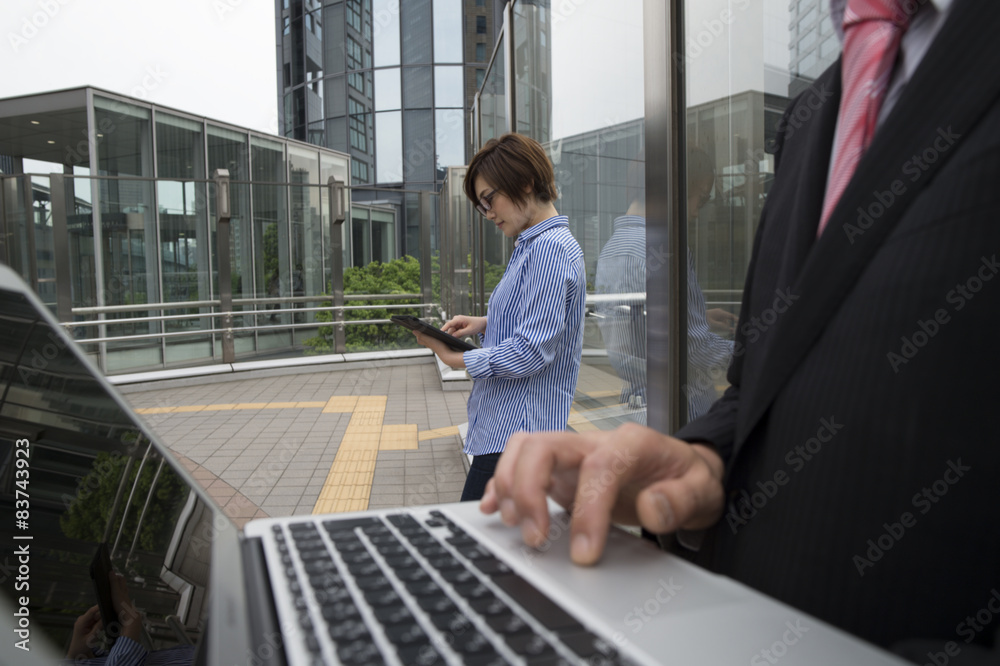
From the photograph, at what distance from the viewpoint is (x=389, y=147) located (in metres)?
19.8

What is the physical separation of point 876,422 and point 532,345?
60.0 inches

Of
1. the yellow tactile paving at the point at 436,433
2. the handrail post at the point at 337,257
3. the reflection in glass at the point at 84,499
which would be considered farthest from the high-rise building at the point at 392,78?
the reflection in glass at the point at 84,499

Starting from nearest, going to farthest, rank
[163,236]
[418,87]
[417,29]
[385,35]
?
[163,236]
[417,29]
[385,35]
[418,87]

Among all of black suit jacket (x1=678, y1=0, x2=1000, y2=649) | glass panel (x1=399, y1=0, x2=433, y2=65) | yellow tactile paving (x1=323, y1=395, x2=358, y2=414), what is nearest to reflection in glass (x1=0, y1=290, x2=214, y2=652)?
black suit jacket (x1=678, y1=0, x2=1000, y2=649)

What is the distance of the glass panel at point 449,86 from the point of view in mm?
19203

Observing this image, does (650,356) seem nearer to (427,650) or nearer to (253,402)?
(427,650)

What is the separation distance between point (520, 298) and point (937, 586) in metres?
1.71

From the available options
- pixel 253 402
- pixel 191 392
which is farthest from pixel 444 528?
pixel 191 392

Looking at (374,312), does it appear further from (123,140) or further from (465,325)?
(465,325)

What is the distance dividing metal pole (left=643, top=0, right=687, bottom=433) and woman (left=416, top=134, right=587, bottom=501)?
37 cm

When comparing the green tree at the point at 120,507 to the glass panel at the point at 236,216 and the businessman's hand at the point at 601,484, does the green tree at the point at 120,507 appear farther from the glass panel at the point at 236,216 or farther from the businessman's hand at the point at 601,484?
the glass panel at the point at 236,216

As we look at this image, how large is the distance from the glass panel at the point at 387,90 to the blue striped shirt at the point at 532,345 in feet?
60.9

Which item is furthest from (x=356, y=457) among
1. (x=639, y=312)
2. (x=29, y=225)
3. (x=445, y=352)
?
(x=29, y=225)

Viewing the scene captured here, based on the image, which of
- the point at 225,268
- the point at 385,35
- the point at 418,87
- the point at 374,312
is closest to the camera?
the point at 225,268
